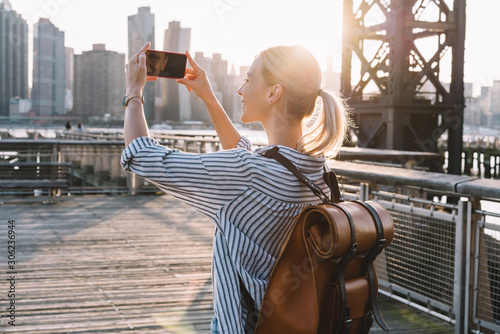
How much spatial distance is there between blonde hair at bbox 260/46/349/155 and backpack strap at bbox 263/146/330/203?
0.11 metres

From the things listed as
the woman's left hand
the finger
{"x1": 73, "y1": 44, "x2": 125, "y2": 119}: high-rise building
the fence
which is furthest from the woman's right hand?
{"x1": 73, "y1": 44, "x2": 125, "y2": 119}: high-rise building

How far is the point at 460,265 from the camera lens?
3971 mm

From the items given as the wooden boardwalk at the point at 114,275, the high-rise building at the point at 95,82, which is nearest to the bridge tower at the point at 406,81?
the wooden boardwalk at the point at 114,275

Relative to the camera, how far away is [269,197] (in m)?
1.61

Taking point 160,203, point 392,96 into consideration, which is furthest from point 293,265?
point 392,96

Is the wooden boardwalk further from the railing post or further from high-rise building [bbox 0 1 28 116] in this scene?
high-rise building [bbox 0 1 28 116]

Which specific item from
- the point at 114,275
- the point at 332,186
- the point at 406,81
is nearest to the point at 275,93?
the point at 332,186

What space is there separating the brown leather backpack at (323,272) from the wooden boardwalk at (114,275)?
2.76m

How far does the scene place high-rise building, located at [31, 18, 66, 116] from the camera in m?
18.1

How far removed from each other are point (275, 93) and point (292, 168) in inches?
10.0

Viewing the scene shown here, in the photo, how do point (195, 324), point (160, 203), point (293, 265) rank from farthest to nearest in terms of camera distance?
1. point (160, 203)
2. point (195, 324)
3. point (293, 265)

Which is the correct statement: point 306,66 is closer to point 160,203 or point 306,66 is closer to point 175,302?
point 175,302

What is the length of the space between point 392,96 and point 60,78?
47.7 feet

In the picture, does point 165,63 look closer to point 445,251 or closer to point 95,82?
point 445,251
